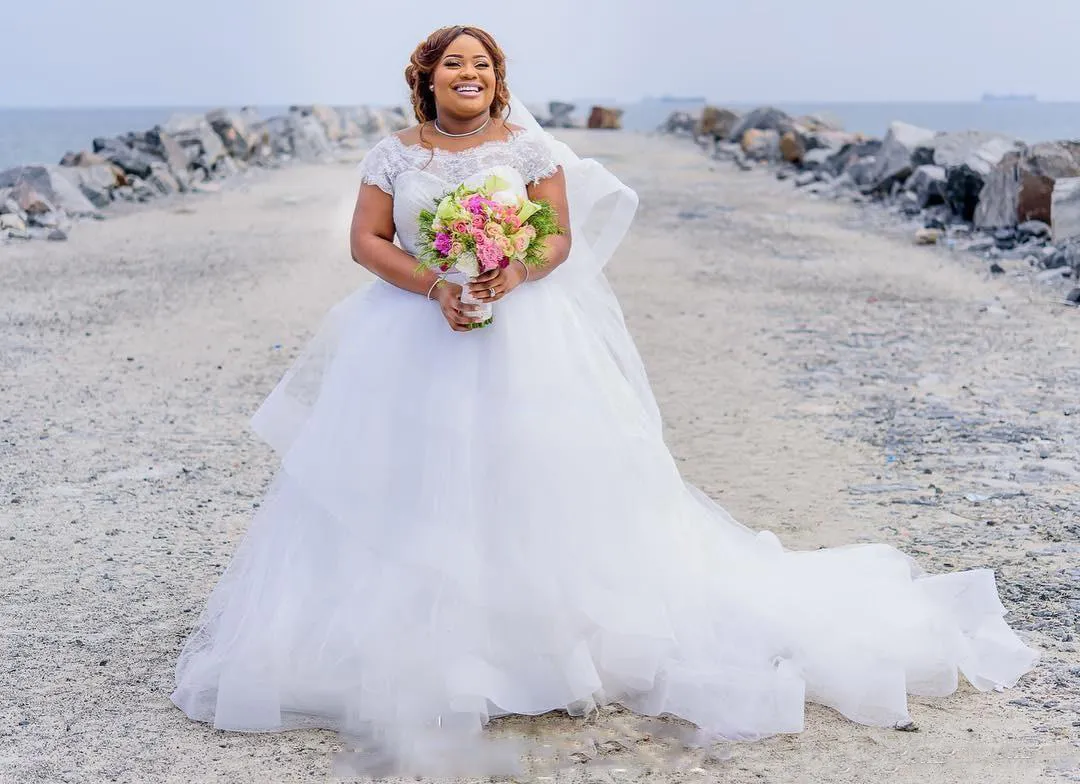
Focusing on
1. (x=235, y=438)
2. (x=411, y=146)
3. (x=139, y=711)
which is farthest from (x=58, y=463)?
(x=411, y=146)

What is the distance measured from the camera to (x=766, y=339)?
9.61 meters

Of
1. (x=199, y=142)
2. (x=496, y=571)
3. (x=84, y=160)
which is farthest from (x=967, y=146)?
(x=496, y=571)

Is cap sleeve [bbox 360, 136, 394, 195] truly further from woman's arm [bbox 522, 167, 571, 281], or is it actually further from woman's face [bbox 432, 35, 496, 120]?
woman's arm [bbox 522, 167, 571, 281]

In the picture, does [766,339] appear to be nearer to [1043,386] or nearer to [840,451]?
[1043,386]

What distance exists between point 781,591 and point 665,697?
644 mm

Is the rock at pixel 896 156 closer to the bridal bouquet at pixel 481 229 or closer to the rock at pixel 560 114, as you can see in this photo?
the bridal bouquet at pixel 481 229

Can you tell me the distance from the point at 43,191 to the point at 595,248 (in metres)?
15.5

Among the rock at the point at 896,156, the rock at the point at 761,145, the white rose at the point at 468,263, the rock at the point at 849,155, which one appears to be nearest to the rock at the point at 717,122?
the rock at the point at 761,145

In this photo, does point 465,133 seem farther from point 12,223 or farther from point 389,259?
point 12,223

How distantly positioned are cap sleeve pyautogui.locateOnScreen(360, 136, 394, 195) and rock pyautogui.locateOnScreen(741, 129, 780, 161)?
26735 mm

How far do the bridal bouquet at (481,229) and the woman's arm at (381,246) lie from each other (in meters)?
0.14

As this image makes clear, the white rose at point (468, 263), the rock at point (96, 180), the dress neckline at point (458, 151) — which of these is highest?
the dress neckline at point (458, 151)

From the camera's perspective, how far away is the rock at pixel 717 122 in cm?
3981

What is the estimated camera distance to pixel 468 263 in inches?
135
